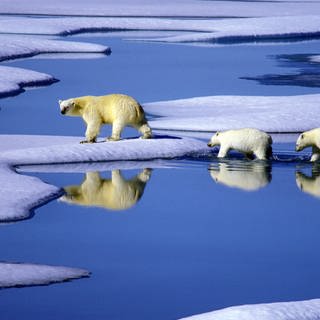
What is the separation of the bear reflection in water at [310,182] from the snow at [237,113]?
2.24 metres

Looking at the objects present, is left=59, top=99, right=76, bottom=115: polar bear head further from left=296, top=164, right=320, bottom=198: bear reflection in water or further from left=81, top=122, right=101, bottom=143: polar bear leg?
left=296, top=164, right=320, bottom=198: bear reflection in water

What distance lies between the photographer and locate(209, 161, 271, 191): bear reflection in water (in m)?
9.54

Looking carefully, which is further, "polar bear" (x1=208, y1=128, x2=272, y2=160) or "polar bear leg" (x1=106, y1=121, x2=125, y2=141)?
"polar bear leg" (x1=106, y1=121, x2=125, y2=141)

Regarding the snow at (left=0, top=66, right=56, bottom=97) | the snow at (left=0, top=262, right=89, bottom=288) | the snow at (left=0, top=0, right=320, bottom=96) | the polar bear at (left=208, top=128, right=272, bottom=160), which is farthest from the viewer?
the snow at (left=0, top=0, right=320, bottom=96)

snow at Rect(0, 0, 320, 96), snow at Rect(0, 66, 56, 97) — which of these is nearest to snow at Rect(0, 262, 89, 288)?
snow at Rect(0, 66, 56, 97)

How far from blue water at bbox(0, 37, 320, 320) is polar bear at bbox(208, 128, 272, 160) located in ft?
0.42

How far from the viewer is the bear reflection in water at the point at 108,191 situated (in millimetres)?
8852

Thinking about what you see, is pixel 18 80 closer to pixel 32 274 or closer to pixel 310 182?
pixel 310 182

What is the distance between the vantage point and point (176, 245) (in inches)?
294

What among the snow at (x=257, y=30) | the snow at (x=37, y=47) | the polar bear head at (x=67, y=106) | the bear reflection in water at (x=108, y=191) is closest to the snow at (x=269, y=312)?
the bear reflection in water at (x=108, y=191)

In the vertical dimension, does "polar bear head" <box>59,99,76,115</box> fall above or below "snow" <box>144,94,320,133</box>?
Result: above

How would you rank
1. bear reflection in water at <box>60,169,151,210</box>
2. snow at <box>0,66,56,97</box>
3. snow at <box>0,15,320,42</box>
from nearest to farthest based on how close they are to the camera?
bear reflection in water at <box>60,169,151,210</box> < snow at <box>0,66,56,97</box> < snow at <box>0,15,320,42</box>

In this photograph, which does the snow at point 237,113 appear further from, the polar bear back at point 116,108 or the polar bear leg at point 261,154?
the polar bear leg at point 261,154

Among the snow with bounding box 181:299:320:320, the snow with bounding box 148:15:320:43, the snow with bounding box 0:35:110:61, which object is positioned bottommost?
the snow with bounding box 181:299:320:320
